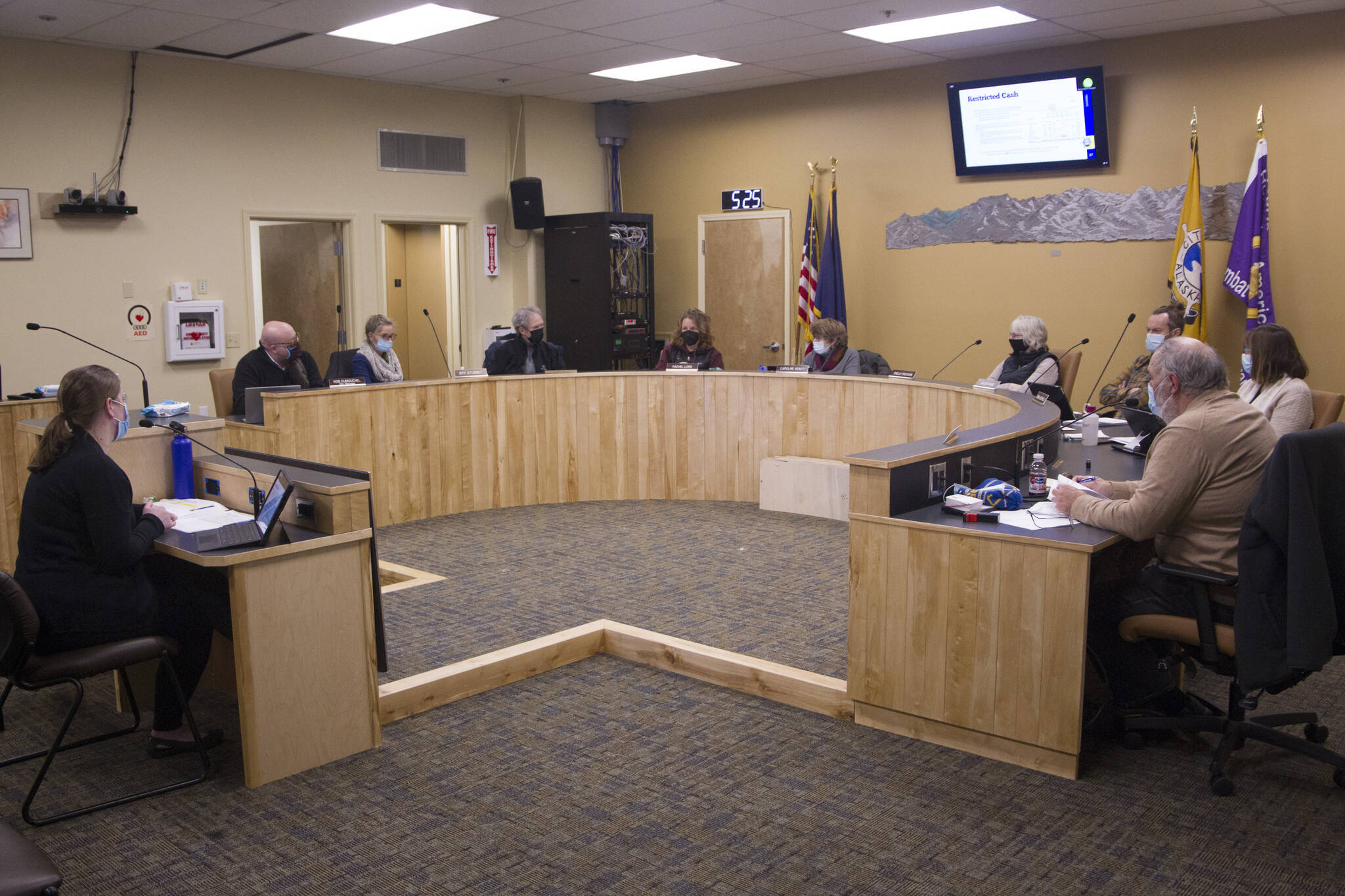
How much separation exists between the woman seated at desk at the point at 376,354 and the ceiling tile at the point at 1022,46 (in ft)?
13.6

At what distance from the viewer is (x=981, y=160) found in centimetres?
765

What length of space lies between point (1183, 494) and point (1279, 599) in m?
0.37

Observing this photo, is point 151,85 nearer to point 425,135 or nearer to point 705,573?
point 425,135

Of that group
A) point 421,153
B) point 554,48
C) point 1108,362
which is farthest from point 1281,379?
point 421,153

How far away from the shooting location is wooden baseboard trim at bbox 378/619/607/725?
362 cm

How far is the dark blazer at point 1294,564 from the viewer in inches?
110

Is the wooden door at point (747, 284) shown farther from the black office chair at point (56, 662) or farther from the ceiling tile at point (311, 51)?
the black office chair at point (56, 662)

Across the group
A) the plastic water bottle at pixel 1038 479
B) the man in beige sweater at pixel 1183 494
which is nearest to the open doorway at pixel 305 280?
the plastic water bottle at pixel 1038 479

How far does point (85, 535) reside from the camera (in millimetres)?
3018

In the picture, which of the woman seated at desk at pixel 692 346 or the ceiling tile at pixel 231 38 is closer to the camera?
the ceiling tile at pixel 231 38

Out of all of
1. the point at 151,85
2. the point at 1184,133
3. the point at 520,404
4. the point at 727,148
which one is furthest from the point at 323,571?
the point at 727,148

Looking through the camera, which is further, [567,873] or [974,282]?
[974,282]

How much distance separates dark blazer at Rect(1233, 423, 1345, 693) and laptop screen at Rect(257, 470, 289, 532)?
265 cm

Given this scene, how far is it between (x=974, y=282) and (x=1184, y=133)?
1634 millimetres
